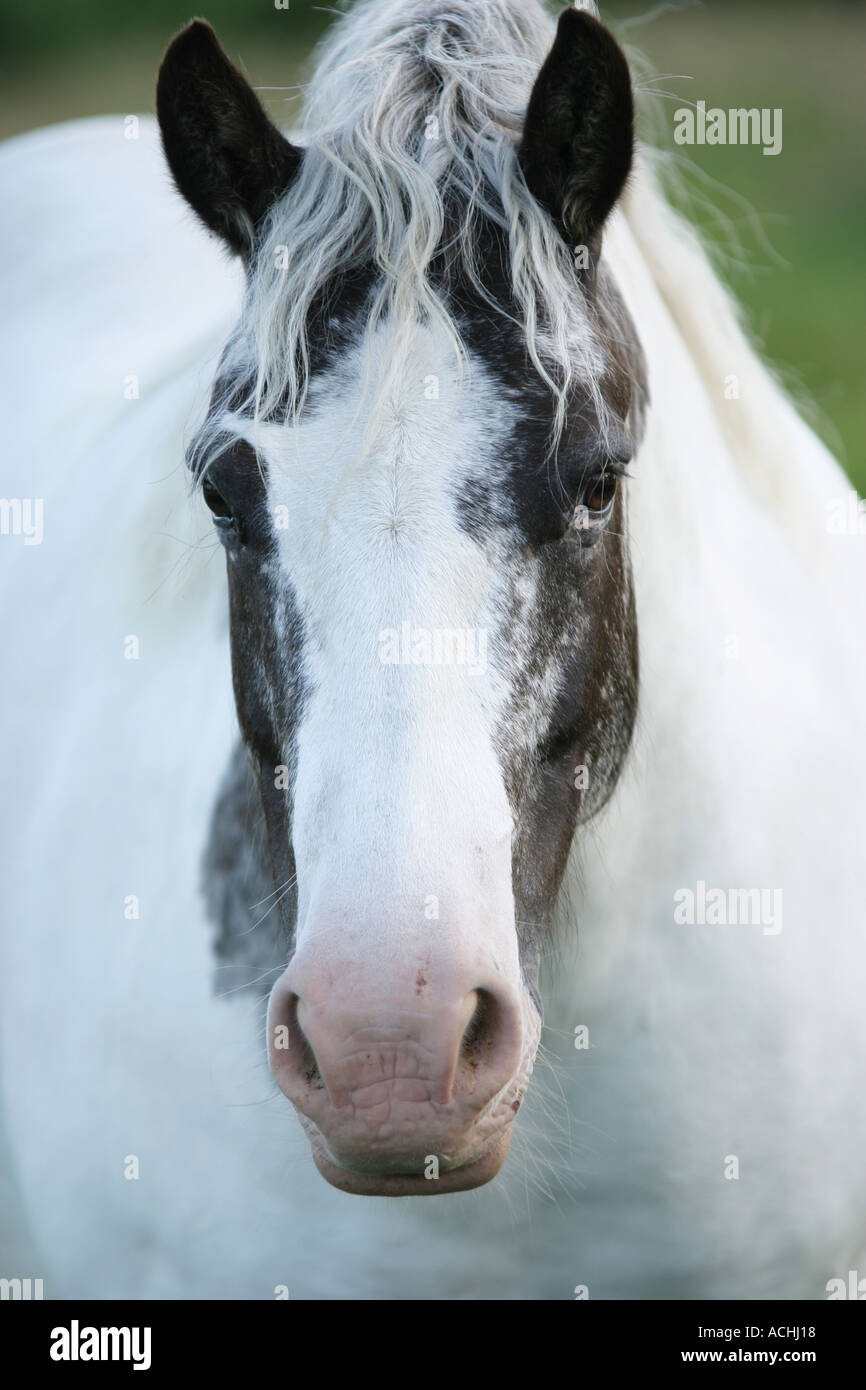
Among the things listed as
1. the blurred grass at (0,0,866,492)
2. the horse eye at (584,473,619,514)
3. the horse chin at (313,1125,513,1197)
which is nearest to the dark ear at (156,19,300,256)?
the horse eye at (584,473,619,514)

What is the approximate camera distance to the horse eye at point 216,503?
68.1 inches

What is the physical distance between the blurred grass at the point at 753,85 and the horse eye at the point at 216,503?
24.7 feet

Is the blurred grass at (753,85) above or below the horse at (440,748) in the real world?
above

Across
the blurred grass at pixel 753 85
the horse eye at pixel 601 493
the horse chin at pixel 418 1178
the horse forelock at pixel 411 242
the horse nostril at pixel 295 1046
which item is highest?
the blurred grass at pixel 753 85

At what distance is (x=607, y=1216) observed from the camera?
210cm

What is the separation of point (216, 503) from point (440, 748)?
550mm

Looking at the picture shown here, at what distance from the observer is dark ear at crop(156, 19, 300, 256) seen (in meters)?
1.72

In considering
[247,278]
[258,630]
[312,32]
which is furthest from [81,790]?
[312,32]

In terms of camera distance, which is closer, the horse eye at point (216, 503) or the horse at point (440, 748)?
the horse at point (440, 748)

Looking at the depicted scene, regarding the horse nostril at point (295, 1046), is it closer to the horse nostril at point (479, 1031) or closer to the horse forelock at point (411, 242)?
the horse nostril at point (479, 1031)

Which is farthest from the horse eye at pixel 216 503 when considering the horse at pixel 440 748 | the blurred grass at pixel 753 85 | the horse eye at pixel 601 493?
the blurred grass at pixel 753 85

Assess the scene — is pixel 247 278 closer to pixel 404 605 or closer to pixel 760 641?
pixel 404 605

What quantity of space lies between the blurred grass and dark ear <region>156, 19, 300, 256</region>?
7389 mm

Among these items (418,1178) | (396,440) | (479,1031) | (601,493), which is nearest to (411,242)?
(396,440)
